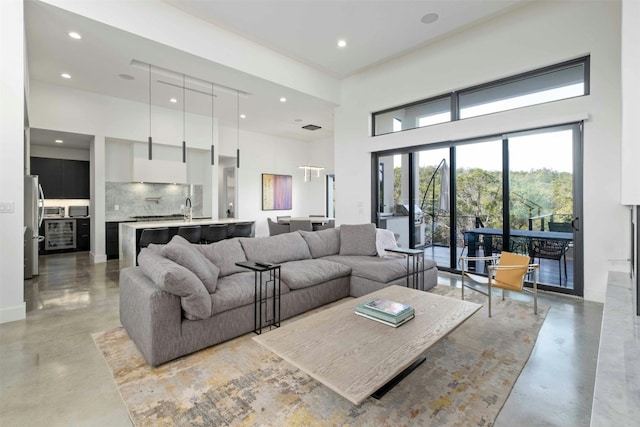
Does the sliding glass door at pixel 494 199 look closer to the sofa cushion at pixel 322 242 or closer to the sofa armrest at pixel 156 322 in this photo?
the sofa cushion at pixel 322 242

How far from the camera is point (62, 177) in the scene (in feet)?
25.2

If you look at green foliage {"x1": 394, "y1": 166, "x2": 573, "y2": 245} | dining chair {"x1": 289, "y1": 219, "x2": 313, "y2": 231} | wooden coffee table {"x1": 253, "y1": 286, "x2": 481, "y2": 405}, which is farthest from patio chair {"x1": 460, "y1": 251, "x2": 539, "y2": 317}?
dining chair {"x1": 289, "y1": 219, "x2": 313, "y2": 231}

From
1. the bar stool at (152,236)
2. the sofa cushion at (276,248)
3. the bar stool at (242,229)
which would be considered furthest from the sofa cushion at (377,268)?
the bar stool at (152,236)

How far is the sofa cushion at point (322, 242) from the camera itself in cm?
451

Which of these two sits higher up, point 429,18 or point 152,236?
point 429,18

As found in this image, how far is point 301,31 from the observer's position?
4676mm

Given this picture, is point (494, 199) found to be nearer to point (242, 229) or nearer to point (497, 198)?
point (497, 198)

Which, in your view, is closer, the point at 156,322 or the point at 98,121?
the point at 156,322

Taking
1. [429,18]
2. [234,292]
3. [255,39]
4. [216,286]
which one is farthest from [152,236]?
[429,18]

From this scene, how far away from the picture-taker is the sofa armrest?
7.40 ft

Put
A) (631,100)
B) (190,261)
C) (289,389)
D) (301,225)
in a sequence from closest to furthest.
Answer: (631,100), (289,389), (190,261), (301,225)

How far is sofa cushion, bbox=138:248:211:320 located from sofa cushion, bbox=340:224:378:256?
265cm

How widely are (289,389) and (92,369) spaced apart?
154cm

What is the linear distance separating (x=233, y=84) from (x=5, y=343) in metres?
4.68
